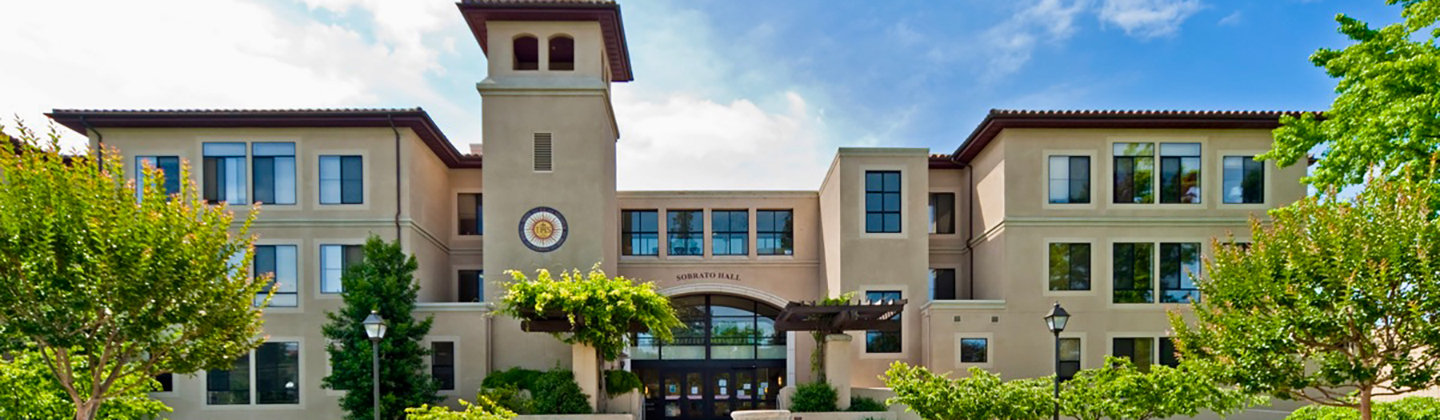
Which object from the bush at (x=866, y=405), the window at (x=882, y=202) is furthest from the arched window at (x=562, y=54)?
the bush at (x=866, y=405)

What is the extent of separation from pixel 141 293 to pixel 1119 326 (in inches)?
833

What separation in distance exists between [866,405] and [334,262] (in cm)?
1478

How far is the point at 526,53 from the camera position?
20.5 m

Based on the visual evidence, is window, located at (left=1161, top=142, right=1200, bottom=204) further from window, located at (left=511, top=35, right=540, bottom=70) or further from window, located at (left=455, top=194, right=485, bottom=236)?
window, located at (left=455, top=194, right=485, bottom=236)

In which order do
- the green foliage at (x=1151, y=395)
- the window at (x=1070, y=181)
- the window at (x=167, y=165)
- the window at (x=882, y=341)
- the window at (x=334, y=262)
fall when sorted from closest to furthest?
the green foliage at (x=1151, y=395)
the window at (x=167, y=165)
the window at (x=334, y=262)
the window at (x=1070, y=181)
the window at (x=882, y=341)

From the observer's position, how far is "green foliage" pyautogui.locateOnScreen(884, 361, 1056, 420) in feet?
40.5

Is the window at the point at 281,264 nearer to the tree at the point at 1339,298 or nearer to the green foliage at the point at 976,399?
the green foliage at the point at 976,399

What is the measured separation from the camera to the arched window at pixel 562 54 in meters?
20.0

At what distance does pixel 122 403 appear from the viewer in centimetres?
1168

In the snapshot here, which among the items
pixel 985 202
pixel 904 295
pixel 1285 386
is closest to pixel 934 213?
pixel 985 202

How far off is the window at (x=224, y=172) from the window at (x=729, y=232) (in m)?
13.5

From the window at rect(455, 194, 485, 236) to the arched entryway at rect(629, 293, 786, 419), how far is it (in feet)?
21.8

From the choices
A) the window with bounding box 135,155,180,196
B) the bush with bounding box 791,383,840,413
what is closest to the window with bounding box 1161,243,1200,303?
the bush with bounding box 791,383,840,413

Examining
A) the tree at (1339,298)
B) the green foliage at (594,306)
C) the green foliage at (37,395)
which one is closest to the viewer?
the tree at (1339,298)
